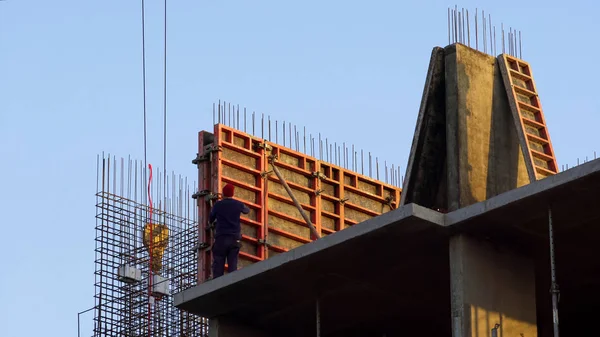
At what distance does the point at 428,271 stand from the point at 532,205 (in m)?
2.76

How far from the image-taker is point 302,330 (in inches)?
1046

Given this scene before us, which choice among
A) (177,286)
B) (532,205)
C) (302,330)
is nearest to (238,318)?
(302,330)

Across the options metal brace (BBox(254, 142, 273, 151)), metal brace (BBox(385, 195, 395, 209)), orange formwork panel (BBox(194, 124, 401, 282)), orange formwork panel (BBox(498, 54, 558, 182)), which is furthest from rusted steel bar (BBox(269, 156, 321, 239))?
orange formwork panel (BBox(498, 54, 558, 182))

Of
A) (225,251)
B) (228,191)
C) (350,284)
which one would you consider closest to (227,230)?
(225,251)

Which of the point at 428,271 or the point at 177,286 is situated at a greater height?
the point at 177,286

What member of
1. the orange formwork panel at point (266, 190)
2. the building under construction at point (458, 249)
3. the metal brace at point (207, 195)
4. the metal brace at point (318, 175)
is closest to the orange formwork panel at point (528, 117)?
the building under construction at point (458, 249)

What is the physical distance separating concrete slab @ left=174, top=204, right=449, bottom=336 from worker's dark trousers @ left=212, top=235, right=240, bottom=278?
0.95 meters

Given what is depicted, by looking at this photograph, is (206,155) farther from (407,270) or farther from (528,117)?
(407,270)

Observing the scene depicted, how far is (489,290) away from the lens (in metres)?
22.5

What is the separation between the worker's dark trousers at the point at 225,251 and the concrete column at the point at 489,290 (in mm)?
5241

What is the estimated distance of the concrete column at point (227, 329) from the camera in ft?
85.0

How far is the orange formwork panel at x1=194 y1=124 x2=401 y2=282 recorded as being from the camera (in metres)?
31.4

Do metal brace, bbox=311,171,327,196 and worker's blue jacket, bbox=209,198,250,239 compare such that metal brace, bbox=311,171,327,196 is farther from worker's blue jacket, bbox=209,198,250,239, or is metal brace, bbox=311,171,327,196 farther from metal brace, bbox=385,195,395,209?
worker's blue jacket, bbox=209,198,250,239

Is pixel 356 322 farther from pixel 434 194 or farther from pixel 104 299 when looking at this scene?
pixel 104 299
